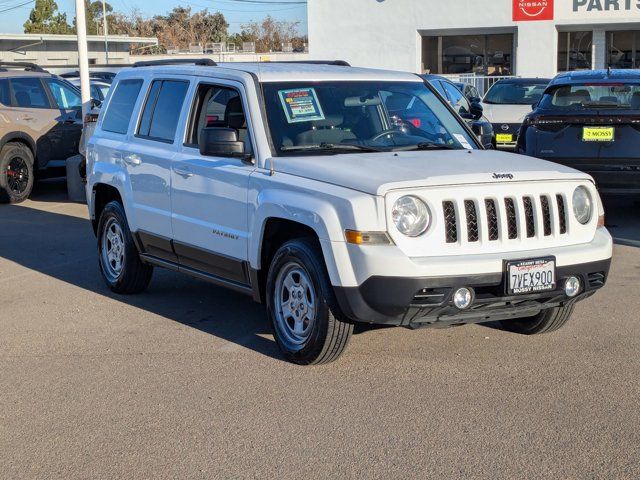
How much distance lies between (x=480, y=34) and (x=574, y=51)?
141 inches

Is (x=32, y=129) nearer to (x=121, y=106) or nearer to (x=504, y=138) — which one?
(x=121, y=106)

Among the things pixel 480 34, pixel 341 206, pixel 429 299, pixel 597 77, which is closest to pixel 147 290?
pixel 341 206

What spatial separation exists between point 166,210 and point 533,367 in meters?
3.05

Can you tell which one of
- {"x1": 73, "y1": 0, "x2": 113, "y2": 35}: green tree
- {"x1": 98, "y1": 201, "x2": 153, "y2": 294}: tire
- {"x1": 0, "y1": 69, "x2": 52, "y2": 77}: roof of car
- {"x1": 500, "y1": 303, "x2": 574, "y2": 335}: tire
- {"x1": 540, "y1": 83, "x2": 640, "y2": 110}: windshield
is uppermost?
{"x1": 73, "y1": 0, "x2": 113, "y2": 35}: green tree

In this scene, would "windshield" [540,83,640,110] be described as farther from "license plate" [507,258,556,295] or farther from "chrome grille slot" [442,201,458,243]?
"chrome grille slot" [442,201,458,243]

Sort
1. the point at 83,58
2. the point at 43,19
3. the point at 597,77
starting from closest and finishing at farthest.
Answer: the point at 597,77
the point at 83,58
the point at 43,19

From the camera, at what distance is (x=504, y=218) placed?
5.88 metres

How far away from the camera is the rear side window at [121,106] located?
8.36m

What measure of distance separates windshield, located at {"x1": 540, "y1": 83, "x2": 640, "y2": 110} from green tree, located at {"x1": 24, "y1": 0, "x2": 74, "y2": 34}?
228 ft

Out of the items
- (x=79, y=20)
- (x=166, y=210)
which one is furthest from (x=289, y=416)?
(x=79, y=20)

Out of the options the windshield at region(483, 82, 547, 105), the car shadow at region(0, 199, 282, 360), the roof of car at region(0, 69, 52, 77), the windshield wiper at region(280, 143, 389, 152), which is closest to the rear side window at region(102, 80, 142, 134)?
the car shadow at region(0, 199, 282, 360)

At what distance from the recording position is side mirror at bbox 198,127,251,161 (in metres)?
6.58

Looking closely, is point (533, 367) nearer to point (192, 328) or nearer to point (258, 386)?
point (258, 386)

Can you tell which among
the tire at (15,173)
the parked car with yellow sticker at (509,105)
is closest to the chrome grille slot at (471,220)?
the tire at (15,173)
